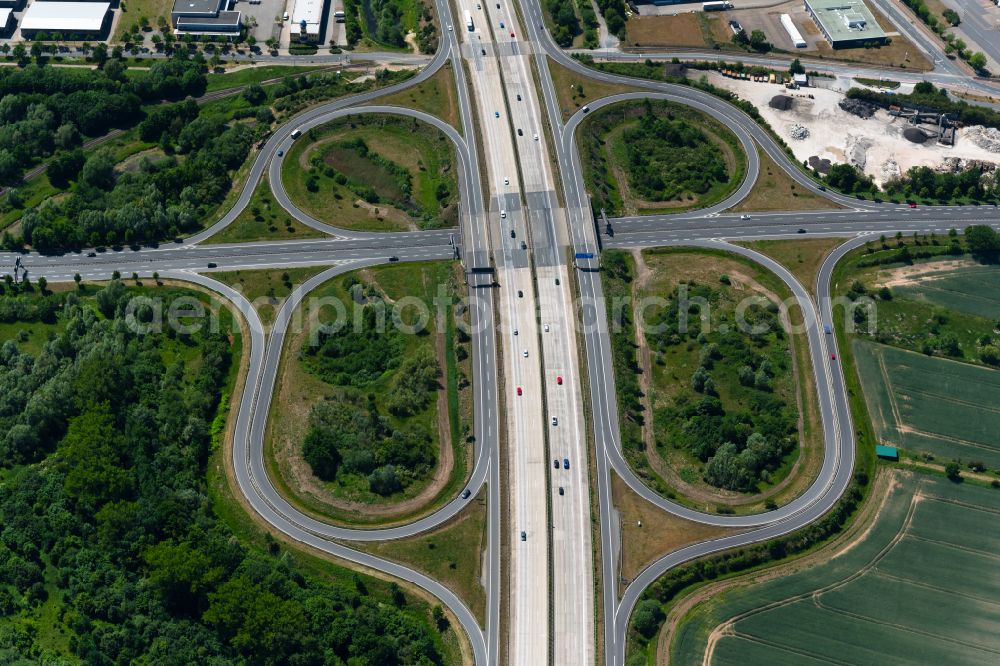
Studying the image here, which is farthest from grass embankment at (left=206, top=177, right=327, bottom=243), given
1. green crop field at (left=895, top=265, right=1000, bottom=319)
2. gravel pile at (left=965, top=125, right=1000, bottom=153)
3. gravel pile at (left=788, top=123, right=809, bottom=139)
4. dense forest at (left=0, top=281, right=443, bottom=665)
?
gravel pile at (left=965, top=125, right=1000, bottom=153)

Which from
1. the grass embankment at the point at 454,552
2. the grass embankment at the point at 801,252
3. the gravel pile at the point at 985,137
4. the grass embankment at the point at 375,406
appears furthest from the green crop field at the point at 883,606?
the gravel pile at the point at 985,137

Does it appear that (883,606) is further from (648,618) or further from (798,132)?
(798,132)

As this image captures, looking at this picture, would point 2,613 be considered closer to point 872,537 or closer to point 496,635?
point 496,635

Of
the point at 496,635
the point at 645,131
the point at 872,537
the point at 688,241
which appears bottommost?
the point at 496,635

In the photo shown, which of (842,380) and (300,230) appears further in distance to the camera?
(300,230)

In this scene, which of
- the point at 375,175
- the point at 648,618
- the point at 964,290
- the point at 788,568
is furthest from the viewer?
the point at 375,175

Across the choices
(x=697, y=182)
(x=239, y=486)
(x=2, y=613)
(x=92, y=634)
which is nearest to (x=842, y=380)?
(x=697, y=182)

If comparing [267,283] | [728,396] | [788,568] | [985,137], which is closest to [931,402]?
[728,396]
